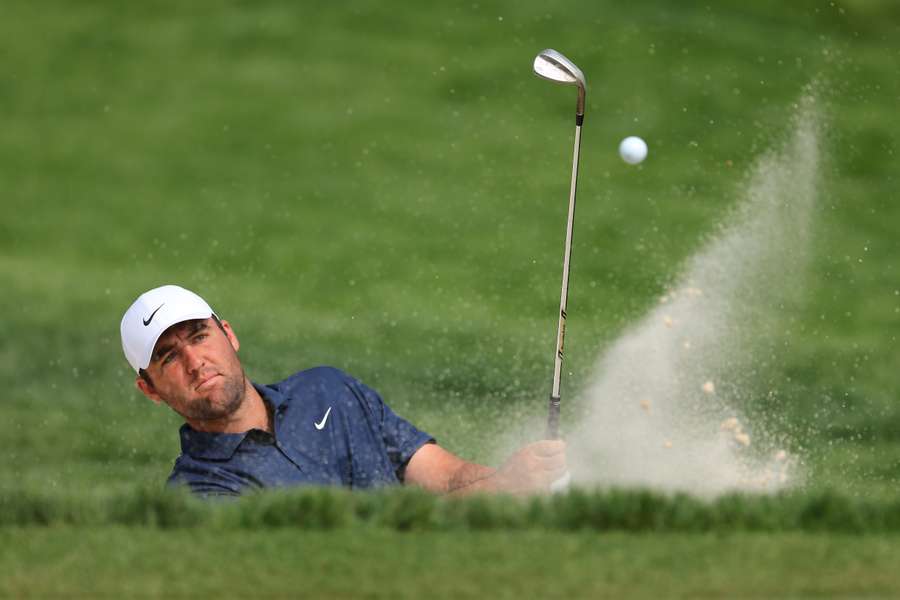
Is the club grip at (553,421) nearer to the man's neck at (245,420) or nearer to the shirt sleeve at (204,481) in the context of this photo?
the man's neck at (245,420)

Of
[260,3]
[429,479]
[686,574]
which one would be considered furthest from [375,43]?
[686,574]

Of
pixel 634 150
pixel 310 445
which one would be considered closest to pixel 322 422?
pixel 310 445

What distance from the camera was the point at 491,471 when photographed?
5.05 meters

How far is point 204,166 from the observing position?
9.31 meters

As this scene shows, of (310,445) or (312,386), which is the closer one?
(310,445)

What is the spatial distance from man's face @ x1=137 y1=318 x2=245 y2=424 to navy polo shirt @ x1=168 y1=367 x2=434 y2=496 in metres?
0.09

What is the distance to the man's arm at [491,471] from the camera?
4656mm

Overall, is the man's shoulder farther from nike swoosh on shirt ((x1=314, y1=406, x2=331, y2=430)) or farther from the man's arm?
the man's arm

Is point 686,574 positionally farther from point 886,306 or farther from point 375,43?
point 375,43

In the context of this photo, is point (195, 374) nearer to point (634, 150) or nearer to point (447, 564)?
point (447, 564)

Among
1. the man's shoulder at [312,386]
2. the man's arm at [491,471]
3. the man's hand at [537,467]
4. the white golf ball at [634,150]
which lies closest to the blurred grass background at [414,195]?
the white golf ball at [634,150]

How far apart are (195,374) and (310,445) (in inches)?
17.0

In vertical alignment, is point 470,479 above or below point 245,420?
below

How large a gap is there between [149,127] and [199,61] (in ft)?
2.07
